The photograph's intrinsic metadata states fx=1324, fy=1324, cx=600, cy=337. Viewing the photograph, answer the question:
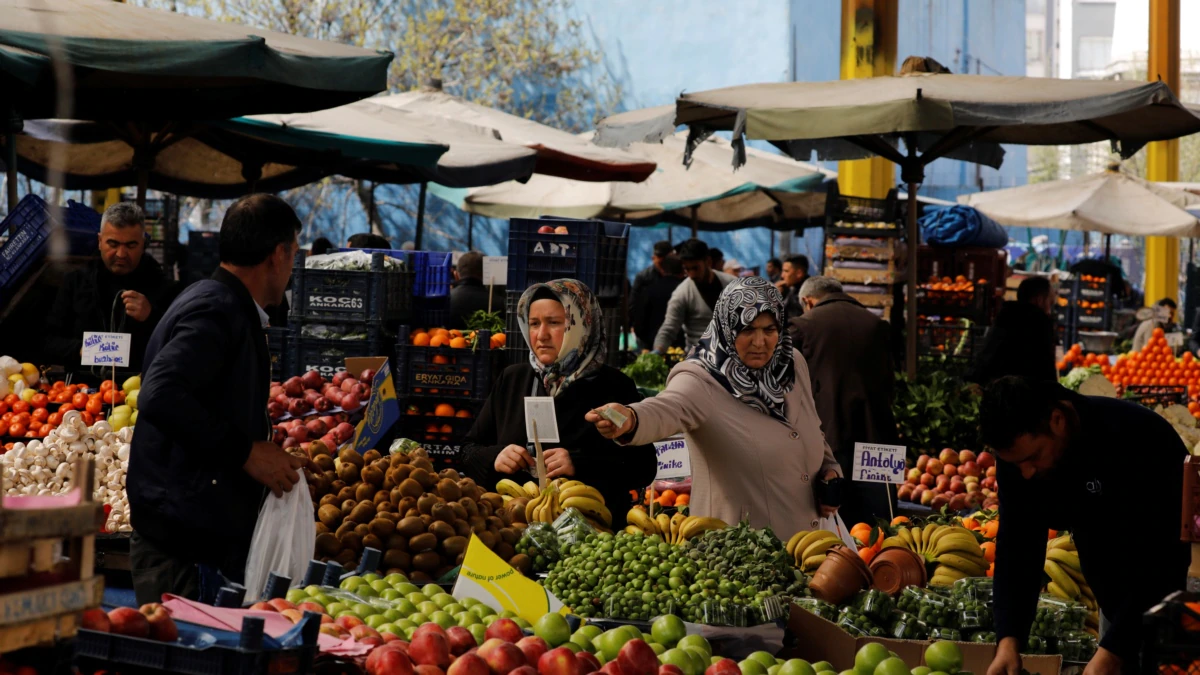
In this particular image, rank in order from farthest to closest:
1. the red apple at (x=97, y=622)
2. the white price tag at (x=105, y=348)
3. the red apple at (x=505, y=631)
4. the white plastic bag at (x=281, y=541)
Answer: the white price tag at (x=105, y=348), the white plastic bag at (x=281, y=541), the red apple at (x=505, y=631), the red apple at (x=97, y=622)

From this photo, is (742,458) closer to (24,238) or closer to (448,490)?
(448,490)

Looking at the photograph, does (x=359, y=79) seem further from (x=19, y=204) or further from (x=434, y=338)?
(x=19, y=204)

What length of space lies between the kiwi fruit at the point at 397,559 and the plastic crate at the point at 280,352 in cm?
323

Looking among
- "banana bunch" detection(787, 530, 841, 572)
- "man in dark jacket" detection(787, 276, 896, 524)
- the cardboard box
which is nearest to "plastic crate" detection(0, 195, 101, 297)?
"man in dark jacket" detection(787, 276, 896, 524)

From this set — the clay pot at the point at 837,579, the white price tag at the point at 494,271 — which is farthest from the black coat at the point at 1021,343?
the clay pot at the point at 837,579

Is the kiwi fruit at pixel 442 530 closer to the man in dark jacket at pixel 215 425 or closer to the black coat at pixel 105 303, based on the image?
the man in dark jacket at pixel 215 425

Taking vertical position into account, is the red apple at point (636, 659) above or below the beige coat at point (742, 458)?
below

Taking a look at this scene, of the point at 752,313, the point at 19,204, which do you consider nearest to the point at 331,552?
the point at 752,313

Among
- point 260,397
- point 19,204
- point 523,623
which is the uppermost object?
point 19,204

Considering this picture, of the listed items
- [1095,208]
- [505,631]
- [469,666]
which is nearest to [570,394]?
[505,631]

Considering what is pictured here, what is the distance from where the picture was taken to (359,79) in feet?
19.8

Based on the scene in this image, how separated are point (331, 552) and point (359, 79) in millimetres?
2643

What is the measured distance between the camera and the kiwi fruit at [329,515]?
14.0 ft

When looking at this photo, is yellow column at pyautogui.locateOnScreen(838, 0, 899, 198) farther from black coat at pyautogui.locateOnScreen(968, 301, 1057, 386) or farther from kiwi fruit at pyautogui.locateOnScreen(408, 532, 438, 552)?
kiwi fruit at pyautogui.locateOnScreen(408, 532, 438, 552)
